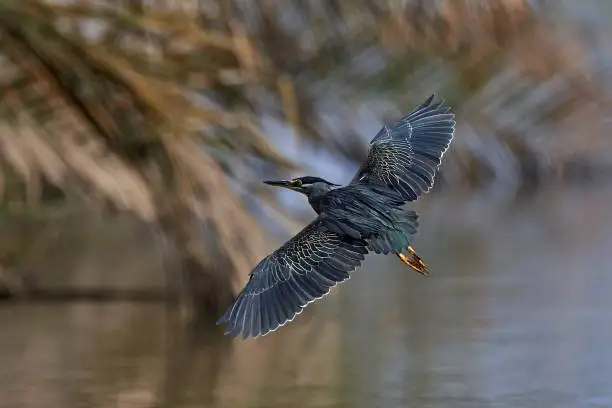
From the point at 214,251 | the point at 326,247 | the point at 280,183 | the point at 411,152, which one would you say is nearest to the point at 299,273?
the point at 326,247

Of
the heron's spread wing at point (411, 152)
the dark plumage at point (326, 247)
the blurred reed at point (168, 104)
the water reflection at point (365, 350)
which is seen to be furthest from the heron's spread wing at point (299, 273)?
the blurred reed at point (168, 104)

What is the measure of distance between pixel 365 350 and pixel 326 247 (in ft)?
8.79

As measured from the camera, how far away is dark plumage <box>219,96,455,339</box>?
5.21 m

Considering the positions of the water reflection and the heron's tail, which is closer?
the heron's tail

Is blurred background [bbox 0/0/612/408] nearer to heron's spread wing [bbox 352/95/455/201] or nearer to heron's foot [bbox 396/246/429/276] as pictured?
heron's spread wing [bbox 352/95/455/201]

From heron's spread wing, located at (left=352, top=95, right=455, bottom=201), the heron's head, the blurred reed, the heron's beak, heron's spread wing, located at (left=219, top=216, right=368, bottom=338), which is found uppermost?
the blurred reed

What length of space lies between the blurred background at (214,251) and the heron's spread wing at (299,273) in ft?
4.77

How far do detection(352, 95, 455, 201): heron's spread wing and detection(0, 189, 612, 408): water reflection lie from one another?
1273 millimetres

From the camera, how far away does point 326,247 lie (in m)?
5.38

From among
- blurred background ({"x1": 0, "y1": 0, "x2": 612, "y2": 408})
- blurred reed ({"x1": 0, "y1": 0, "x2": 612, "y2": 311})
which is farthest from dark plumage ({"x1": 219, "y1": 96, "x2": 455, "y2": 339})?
blurred reed ({"x1": 0, "y1": 0, "x2": 612, "y2": 311})

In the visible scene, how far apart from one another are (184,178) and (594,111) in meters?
9.80

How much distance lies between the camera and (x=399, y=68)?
48.3 feet

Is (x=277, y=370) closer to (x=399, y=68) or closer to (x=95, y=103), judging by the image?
(x=95, y=103)

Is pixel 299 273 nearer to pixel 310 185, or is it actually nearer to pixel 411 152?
pixel 310 185
